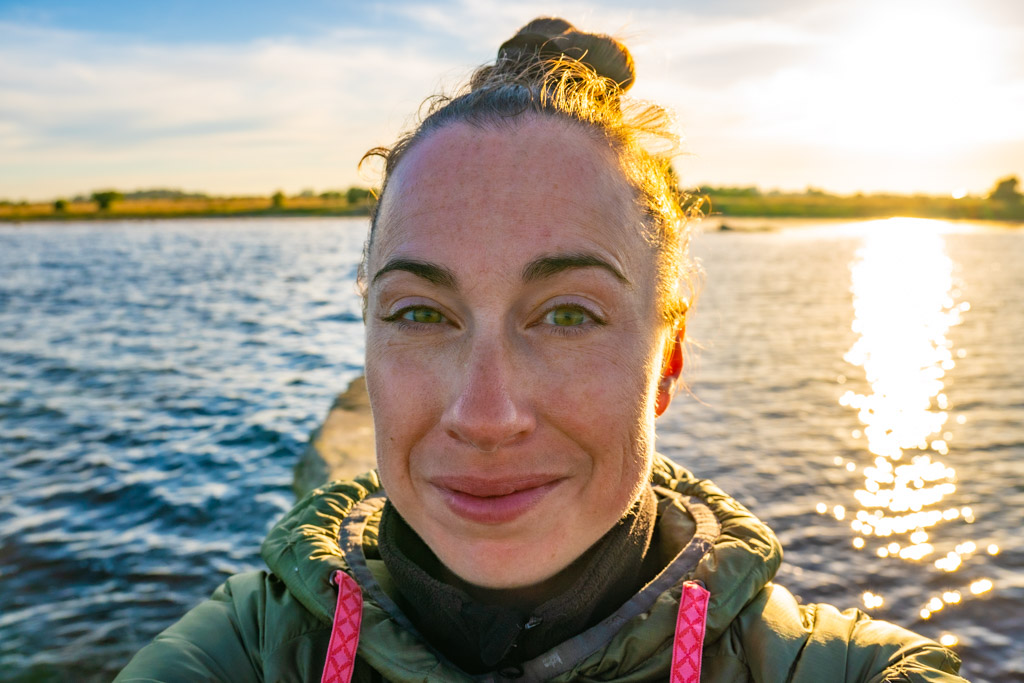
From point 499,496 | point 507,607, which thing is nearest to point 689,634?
point 507,607

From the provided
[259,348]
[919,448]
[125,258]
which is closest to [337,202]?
[125,258]

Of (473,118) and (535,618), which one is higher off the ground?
(473,118)

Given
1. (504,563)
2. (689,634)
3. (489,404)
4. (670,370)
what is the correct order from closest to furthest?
(489,404), (504,563), (689,634), (670,370)

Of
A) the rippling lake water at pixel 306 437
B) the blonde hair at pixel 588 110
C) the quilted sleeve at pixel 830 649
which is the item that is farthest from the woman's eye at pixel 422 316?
the rippling lake water at pixel 306 437

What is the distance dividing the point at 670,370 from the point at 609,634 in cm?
92

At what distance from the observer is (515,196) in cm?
193

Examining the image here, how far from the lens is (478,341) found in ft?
6.20

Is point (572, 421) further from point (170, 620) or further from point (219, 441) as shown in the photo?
point (219, 441)

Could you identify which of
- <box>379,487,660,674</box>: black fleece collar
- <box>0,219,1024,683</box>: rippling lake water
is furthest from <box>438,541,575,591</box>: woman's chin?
<box>0,219,1024,683</box>: rippling lake water

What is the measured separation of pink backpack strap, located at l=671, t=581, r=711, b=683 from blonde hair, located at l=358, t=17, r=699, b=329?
2.78 ft

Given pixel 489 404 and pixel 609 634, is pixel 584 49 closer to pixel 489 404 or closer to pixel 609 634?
pixel 489 404

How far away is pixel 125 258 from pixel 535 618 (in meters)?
45.8

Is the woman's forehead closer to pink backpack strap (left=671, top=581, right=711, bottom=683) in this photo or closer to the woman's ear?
the woman's ear

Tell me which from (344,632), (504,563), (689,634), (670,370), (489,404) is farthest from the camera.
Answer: (670,370)
